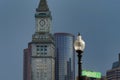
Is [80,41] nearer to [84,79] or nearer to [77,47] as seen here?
[77,47]

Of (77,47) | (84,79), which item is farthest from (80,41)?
(84,79)

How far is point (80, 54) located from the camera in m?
34.6

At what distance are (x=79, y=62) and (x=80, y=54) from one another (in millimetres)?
573

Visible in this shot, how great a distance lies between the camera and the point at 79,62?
112 feet

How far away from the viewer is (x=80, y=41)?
35.4 meters

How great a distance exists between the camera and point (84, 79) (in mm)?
33656

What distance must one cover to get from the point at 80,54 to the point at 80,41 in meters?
1.03

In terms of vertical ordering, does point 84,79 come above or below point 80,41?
below

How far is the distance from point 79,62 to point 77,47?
1230 millimetres

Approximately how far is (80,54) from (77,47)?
68cm

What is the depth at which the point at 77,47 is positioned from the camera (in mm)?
35188

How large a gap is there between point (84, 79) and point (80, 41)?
2.59 meters
